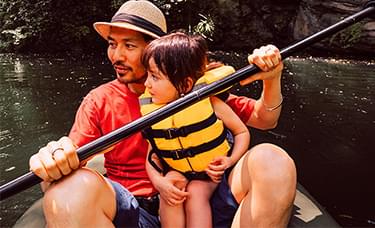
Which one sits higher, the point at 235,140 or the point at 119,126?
the point at 119,126

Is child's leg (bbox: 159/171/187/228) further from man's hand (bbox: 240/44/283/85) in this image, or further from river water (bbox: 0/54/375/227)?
river water (bbox: 0/54/375/227)

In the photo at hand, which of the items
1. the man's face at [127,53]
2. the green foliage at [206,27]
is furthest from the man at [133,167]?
the green foliage at [206,27]

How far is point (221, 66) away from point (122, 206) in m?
0.56

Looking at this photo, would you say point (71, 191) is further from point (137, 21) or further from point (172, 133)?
point (137, 21)

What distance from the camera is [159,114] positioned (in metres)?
1.15

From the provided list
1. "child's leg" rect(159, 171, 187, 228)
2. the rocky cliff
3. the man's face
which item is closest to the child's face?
the man's face

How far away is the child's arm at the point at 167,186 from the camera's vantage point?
1.27 metres

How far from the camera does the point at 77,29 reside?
10172 millimetres

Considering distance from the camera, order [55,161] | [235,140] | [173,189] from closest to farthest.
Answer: [55,161] < [173,189] < [235,140]

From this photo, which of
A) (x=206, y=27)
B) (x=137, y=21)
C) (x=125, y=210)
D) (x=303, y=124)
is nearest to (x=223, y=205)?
(x=125, y=210)

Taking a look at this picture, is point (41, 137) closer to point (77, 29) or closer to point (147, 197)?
point (147, 197)

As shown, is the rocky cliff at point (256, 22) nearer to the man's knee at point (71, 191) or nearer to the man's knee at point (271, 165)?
the man's knee at point (271, 165)

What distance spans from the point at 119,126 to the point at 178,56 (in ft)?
1.01

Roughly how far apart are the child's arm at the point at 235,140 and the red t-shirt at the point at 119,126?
0.25 meters
